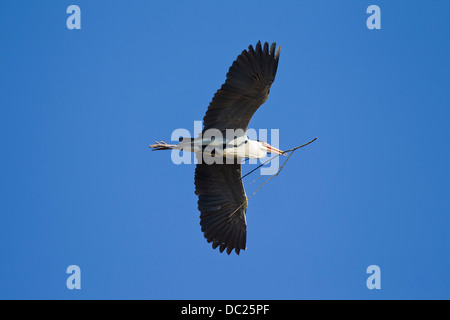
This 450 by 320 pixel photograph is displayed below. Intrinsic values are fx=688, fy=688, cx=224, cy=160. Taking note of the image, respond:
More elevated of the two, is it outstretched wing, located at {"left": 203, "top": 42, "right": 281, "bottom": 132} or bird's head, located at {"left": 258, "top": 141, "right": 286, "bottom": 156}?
outstretched wing, located at {"left": 203, "top": 42, "right": 281, "bottom": 132}

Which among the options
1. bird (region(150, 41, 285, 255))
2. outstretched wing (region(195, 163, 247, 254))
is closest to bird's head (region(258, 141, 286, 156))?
bird (region(150, 41, 285, 255))

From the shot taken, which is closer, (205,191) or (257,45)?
(257,45)

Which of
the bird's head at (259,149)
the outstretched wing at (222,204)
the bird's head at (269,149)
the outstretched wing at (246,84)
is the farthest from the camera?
the outstretched wing at (222,204)

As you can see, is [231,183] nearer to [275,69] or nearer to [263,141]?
[263,141]

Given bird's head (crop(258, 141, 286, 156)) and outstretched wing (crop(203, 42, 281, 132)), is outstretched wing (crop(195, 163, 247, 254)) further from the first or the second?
outstretched wing (crop(203, 42, 281, 132))

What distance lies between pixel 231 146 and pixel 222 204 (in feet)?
5.70

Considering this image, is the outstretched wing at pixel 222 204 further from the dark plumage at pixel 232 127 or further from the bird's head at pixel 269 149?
the bird's head at pixel 269 149

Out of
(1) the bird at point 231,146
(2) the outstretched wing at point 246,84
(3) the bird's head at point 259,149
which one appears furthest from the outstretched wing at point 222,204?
(2) the outstretched wing at point 246,84

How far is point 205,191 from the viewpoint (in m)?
15.8

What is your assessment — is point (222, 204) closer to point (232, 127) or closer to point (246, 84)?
point (232, 127)

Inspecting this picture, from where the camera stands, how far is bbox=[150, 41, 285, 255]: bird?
14180 mm

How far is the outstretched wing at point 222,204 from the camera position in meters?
15.7
